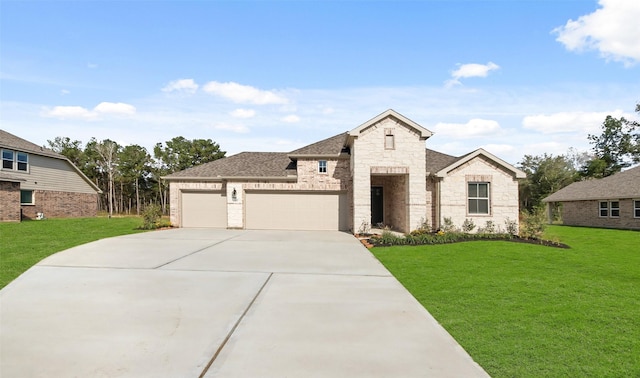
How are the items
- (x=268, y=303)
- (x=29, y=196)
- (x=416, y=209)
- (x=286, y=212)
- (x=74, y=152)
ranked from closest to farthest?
(x=268, y=303) < (x=416, y=209) < (x=286, y=212) < (x=29, y=196) < (x=74, y=152)

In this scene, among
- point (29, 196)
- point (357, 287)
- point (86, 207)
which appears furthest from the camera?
point (86, 207)

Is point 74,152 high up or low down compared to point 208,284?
up

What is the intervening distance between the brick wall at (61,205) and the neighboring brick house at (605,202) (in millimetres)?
40854

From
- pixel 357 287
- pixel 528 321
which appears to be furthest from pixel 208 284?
pixel 528 321

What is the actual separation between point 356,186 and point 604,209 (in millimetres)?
20684

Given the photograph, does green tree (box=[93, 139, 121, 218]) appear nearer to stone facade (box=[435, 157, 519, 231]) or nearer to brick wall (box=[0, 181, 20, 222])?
brick wall (box=[0, 181, 20, 222])

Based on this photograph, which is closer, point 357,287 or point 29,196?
point 357,287

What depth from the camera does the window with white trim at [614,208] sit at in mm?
22250

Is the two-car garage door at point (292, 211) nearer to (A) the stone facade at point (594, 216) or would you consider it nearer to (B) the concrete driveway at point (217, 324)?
(B) the concrete driveway at point (217, 324)

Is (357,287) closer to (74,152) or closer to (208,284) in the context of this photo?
(208,284)

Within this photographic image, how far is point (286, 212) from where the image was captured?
18.3m

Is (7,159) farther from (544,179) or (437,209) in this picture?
(544,179)

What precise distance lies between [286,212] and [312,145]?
4227 mm

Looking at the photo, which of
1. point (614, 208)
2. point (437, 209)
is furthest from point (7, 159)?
point (614, 208)
